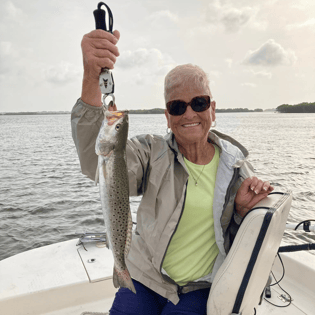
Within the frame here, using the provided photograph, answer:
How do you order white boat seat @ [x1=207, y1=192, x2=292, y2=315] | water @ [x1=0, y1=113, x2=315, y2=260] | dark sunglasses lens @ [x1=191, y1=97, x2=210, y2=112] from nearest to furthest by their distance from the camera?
white boat seat @ [x1=207, y1=192, x2=292, y2=315] < dark sunglasses lens @ [x1=191, y1=97, x2=210, y2=112] < water @ [x1=0, y1=113, x2=315, y2=260]

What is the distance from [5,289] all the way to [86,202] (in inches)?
338

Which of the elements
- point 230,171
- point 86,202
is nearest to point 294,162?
point 86,202

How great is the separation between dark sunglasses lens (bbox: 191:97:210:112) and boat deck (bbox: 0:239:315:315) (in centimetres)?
251

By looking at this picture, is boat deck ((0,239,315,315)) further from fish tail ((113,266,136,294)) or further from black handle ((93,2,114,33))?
black handle ((93,2,114,33))

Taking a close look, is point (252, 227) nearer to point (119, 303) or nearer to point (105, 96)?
point (119, 303)

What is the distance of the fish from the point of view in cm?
181

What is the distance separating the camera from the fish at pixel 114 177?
5.94ft

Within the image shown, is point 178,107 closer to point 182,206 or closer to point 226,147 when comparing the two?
point 226,147

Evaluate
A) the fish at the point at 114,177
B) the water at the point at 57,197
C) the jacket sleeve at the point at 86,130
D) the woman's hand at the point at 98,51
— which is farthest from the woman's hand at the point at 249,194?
the water at the point at 57,197

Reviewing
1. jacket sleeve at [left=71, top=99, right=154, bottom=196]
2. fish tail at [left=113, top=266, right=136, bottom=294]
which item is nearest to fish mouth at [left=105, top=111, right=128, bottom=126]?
jacket sleeve at [left=71, top=99, right=154, bottom=196]

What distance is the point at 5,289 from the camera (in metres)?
3.41

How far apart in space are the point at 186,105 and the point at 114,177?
101 centimetres

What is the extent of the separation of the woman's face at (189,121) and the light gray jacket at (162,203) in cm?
11

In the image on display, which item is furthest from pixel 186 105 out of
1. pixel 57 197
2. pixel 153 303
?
pixel 57 197
